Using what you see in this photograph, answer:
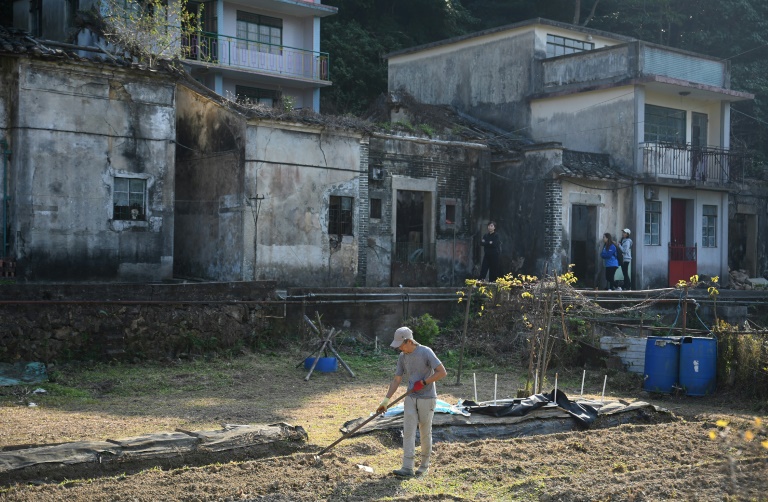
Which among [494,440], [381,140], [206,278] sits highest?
[381,140]

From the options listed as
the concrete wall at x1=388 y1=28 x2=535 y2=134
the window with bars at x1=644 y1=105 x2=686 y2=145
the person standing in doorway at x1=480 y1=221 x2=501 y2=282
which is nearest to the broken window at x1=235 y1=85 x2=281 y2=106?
the concrete wall at x1=388 y1=28 x2=535 y2=134

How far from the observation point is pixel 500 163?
24984mm

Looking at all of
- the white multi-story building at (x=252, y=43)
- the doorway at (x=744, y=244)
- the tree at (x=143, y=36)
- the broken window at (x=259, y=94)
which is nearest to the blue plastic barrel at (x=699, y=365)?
the tree at (x=143, y=36)

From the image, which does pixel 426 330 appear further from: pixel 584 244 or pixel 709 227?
pixel 709 227

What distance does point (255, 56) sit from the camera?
29516 millimetres

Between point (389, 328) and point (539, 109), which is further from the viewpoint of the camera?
point (539, 109)

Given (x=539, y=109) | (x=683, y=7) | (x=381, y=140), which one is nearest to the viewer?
(x=381, y=140)

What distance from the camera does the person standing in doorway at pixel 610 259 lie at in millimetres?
22547

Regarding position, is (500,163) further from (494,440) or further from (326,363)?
(494,440)

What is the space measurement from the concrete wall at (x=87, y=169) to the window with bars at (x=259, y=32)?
1035 centimetres

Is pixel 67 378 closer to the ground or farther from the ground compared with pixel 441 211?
closer to the ground

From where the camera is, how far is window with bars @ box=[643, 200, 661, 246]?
2572cm

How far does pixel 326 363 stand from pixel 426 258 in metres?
7.97

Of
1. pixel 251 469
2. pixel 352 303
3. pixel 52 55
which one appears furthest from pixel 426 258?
pixel 251 469
